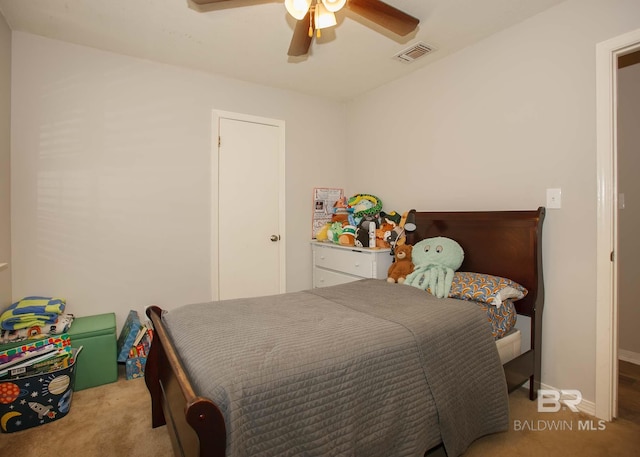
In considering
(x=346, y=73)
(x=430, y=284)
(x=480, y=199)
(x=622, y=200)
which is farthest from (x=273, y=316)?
(x=622, y=200)

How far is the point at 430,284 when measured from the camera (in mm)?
2180

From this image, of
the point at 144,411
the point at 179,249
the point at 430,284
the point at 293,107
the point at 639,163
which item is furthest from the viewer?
the point at 293,107

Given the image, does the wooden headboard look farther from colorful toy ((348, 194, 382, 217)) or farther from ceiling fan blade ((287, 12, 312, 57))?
ceiling fan blade ((287, 12, 312, 57))

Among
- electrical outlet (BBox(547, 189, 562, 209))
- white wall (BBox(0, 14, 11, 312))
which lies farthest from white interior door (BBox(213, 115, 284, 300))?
electrical outlet (BBox(547, 189, 562, 209))

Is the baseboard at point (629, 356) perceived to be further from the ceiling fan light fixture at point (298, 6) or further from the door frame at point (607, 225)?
the ceiling fan light fixture at point (298, 6)

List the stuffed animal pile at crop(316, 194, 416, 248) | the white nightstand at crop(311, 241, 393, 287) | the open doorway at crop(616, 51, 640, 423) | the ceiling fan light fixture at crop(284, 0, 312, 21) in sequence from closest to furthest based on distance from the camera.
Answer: the ceiling fan light fixture at crop(284, 0, 312, 21), the open doorway at crop(616, 51, 640, 423), the white nightstand at crop(311, 241, 393, 287), the stuffed animal pile at crop(316, 194, 416, 248)

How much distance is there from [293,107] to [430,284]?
2.39 m

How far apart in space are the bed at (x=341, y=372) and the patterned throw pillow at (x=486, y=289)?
0.13 meters

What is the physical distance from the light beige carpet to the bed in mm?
121

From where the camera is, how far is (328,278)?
11.2ft

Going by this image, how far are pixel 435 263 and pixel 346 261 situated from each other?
0.99 metres

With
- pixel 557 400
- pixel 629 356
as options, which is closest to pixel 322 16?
pixel 557 400

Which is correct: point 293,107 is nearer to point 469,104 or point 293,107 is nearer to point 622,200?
point 469,104

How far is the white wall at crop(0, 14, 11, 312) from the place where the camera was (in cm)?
218
